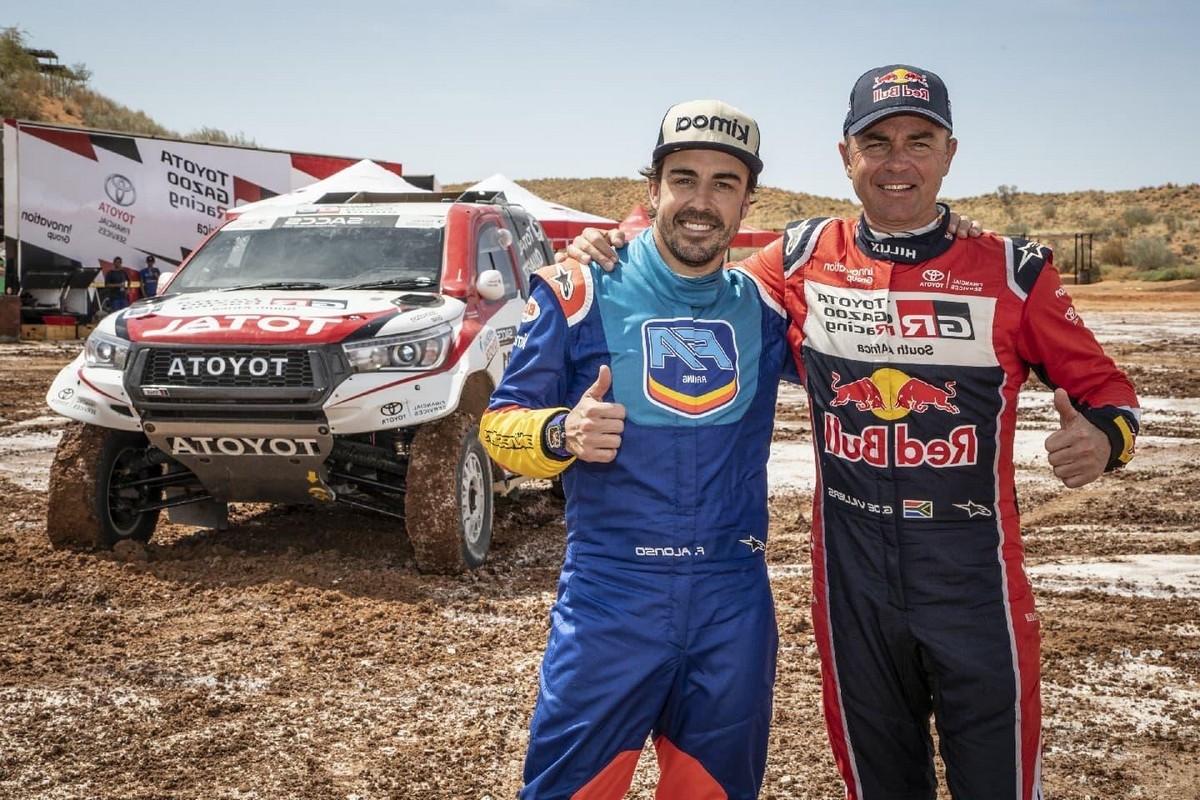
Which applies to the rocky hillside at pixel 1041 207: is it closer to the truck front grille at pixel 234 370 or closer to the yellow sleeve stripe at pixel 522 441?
the truck front grille at pixel 234 370

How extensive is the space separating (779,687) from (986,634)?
2113 millimetres

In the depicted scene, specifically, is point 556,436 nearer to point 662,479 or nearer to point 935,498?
point 662,479

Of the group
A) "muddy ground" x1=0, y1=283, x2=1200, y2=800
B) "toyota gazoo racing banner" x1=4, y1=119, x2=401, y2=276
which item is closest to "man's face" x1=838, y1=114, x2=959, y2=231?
"muddy ground" x1=0, y1=283, x2=1200, y2=800

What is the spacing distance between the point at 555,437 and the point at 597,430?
0.14 metres

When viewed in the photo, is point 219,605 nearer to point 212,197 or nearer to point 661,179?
point 661,179

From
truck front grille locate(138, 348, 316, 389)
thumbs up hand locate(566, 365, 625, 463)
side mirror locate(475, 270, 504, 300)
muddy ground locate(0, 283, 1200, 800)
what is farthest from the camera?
side mirror locate(475, 270, 504, 300)

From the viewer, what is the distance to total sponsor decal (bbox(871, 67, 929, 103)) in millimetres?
2955

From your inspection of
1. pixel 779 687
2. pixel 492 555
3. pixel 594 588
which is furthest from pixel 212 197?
pixel 594 588

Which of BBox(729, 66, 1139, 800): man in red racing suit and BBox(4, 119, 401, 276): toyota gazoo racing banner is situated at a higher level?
BBox(4, 119, 401, 276): toyota gazoo racing banner

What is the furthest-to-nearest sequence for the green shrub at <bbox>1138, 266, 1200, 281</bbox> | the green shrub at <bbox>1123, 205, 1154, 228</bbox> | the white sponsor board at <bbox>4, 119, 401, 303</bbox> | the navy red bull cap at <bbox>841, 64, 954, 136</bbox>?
the green shrub at <bbox>1123, 205, 1154, 228</bbox>
the green shrub at <bbox>1138, 266, 1200, 281</bbox>
the white sponsor board at <bbox>4, 119, 401, 303</bbox>
the navy red bull cap at <bbox>841, 64, 954, 136</bbox>

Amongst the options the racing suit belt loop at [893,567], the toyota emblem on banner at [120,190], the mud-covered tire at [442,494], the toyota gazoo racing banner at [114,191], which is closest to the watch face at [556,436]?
the racing suit belt loop at [893,567]

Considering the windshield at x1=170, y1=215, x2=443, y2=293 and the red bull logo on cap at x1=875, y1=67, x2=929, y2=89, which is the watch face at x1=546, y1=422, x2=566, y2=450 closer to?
the red bull logo on cap at x1=875, y1=67, x2=929, y2=89

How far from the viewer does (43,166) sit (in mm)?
21125

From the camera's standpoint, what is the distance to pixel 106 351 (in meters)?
6.24
